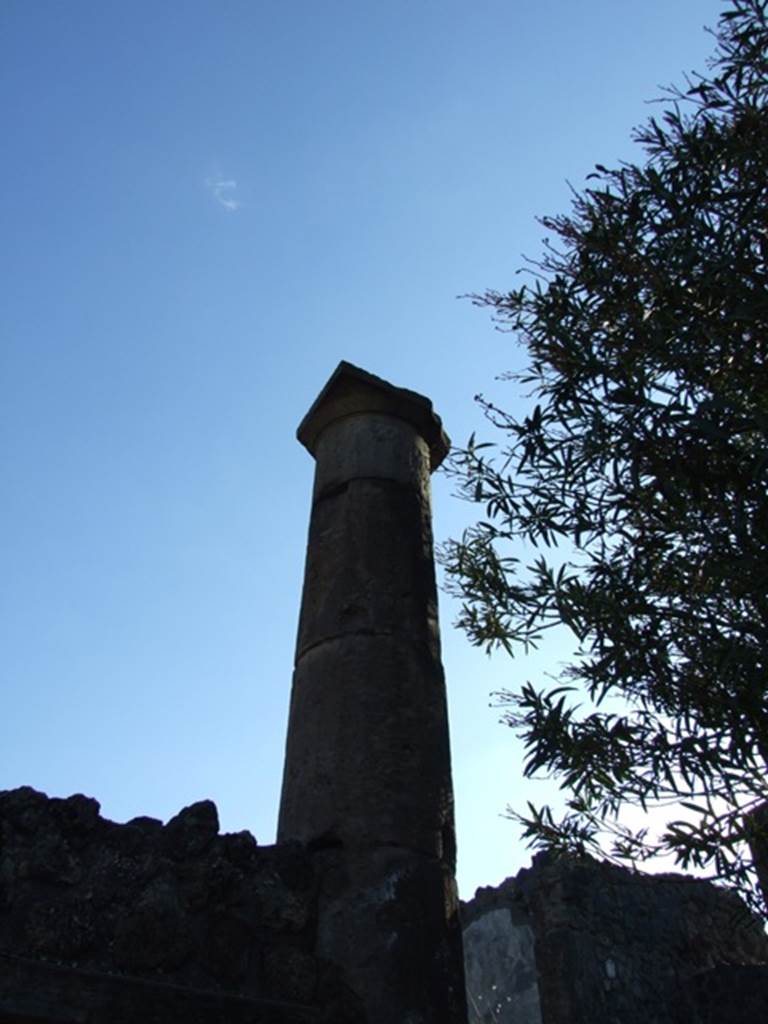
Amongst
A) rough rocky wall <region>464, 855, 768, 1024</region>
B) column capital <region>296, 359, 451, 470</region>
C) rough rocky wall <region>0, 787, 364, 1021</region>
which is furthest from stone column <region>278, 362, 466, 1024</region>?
rough rocky wall <region>464, 855, 768, 1024</region>

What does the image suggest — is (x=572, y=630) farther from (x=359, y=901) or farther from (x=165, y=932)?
(x=165, y=932)

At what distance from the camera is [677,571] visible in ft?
14.6

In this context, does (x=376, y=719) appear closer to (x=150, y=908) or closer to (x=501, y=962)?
(x=150, y=908)

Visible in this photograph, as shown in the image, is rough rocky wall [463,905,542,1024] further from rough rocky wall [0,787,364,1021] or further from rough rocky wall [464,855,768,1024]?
rough rocky wall [0,787,364,1021]

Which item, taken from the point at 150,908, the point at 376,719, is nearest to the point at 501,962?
the point at 376,719

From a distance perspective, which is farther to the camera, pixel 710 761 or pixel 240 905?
pixel 710 761

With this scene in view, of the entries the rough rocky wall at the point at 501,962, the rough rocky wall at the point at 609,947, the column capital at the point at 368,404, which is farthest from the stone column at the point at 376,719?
the rough rocky wall at the point at 501,962

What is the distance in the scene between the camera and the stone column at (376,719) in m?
3.31

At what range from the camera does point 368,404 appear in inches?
190

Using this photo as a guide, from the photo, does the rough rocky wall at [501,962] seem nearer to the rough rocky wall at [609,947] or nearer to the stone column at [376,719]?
the rough rocky wall at [609,947]

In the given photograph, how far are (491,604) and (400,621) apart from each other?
2.72 feet

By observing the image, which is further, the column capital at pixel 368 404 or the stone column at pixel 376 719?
the column capital at pixel 368 404

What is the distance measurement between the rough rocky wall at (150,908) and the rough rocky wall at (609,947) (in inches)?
199

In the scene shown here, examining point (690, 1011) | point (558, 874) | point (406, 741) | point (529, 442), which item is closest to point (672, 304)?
point (529, 442)
